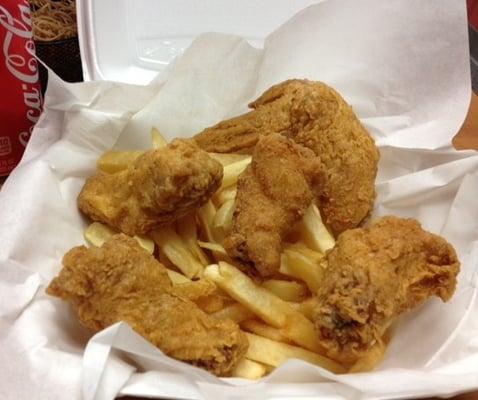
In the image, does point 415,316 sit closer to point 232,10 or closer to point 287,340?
point 287,340

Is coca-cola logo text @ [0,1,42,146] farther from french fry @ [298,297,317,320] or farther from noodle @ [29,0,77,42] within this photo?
french fry @ [298,297,317,320]

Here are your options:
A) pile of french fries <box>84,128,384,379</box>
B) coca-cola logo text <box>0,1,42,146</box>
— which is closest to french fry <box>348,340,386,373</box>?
pile of french fries <box>84,128,384,379</box>

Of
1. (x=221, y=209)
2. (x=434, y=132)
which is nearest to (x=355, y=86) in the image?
(x=434, y=132)

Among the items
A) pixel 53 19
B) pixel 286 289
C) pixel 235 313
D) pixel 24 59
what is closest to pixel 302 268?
pixel 286 289

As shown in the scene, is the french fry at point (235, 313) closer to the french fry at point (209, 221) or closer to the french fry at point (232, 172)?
the french fry at point (209, 221)

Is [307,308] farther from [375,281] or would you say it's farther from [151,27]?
[151,27]

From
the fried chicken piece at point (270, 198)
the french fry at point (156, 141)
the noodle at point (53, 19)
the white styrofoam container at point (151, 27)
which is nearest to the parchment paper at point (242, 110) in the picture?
the french fry at point (156, 141)
